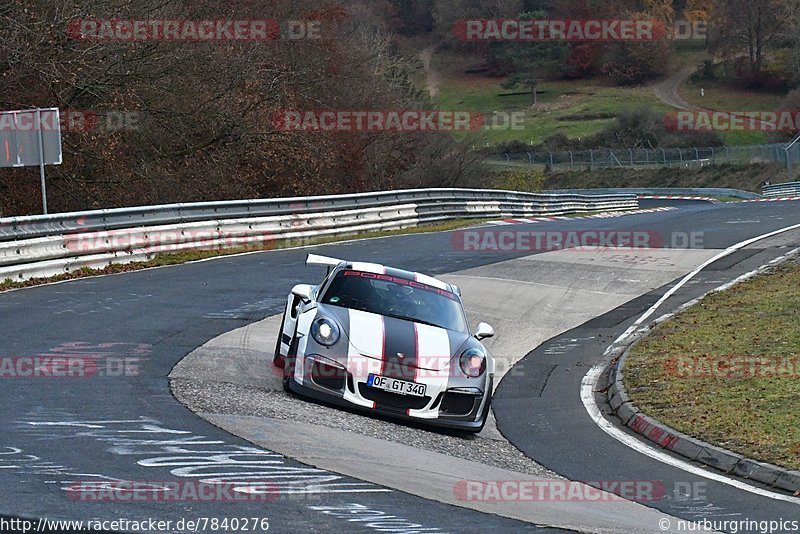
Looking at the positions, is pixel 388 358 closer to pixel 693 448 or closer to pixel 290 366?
pixel 290 366

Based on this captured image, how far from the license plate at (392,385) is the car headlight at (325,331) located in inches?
21.3

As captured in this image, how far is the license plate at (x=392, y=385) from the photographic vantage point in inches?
400

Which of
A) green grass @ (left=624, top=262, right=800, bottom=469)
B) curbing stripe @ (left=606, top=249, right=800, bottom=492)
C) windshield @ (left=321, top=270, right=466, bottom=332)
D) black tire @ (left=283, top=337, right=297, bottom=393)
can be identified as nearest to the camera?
curbing stripe @ (left=606, top=249, right=800, bottom=492)

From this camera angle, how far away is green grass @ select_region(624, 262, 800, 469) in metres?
9.87

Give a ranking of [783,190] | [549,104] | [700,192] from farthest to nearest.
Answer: [549,104] → [700,192] → [783,190]

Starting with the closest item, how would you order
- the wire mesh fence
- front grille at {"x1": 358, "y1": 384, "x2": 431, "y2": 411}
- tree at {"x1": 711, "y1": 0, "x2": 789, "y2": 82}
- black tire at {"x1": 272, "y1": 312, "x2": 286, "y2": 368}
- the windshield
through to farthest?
front grille at {"x1": 358, "y1": 384, "x2": 431, "y2": 411} → the windshield → black tire at {"x1": 272, "y1": 312, "x2": 286, "y2": 368} → the wire mesh fence → tree at {"x1": 711, "y1": 0, "x2": 789, "y2": 82}

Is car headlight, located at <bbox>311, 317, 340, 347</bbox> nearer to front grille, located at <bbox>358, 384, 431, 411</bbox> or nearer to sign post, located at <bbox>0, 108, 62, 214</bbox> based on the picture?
front grille, located at <bbox>358, 384, 431, 411</bbox>

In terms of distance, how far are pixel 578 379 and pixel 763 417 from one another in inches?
128

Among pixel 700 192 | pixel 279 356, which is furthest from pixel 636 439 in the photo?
pixel 700 192

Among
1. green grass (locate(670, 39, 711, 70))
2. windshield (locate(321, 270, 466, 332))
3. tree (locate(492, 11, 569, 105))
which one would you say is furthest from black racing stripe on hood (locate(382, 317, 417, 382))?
green grass (locate(670, 39, 711, 70))

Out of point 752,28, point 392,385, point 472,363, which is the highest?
point 752,28

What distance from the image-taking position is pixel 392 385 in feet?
33.3

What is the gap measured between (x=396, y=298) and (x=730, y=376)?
12.9ft

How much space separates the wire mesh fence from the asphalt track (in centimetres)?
5338
